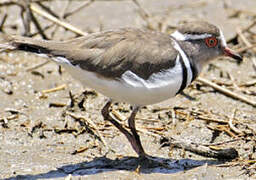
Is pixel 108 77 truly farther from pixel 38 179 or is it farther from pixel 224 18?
pixel 224 18

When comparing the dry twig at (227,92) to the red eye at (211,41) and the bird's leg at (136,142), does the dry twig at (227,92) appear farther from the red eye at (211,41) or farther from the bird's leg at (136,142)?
the bird's leg at (136,142)

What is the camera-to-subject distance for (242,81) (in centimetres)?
787

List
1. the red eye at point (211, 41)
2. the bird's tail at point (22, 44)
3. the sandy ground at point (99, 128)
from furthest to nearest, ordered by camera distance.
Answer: the red eye at point (211, 41) → the sandy ground at point (99, 128) → the bird's tail at point (22, 44)

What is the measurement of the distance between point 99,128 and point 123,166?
2.91 feet

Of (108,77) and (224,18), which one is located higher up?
(224,18)

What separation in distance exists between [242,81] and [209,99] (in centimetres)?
83

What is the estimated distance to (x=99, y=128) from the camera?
21.0ft

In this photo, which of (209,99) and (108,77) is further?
(209,99)

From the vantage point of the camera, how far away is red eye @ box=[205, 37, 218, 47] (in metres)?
5.87

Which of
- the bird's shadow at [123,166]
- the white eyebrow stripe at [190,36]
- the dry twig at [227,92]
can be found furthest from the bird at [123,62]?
the dry twig at [227,92]

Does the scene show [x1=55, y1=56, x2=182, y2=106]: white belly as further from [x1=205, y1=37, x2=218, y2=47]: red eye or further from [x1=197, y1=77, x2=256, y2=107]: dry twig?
[x1=197, y1=77, x2=256, y2=107]: dry twig

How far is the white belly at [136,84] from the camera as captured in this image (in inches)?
213

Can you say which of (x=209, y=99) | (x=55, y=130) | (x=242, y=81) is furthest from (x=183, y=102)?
(x=55, y=130)

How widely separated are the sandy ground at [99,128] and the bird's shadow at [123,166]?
1 cm
